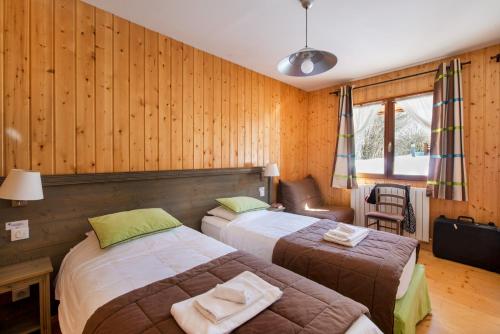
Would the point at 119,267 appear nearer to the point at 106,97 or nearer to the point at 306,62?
the point at 106,97

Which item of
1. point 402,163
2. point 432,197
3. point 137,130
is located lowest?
point 432,197

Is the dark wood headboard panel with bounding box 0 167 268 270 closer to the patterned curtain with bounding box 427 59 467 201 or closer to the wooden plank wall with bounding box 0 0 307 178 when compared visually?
the wooden plank wall with bounding box 0 0 307 178

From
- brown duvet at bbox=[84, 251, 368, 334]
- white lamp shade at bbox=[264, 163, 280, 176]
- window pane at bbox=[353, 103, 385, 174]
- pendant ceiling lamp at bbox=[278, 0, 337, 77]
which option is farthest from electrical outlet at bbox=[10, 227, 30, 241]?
window pane at bbox=[353, 103, 385, 174]

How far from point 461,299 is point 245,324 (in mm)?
2407

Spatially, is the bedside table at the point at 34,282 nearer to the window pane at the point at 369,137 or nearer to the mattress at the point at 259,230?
the mattress at the point at 259,230

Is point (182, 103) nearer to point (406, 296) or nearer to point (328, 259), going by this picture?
point (328, 259)

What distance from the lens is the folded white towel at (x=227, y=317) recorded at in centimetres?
93

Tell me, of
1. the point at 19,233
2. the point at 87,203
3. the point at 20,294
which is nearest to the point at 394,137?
the point at 87,203

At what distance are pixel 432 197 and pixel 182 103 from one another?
11.1 ft

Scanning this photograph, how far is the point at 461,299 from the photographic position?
7.27 feet

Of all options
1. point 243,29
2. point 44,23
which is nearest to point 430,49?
point 243,29

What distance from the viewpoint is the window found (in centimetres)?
340

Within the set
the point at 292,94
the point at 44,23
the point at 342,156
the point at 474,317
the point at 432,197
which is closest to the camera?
the point at 44,23

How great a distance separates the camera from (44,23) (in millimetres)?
1837
